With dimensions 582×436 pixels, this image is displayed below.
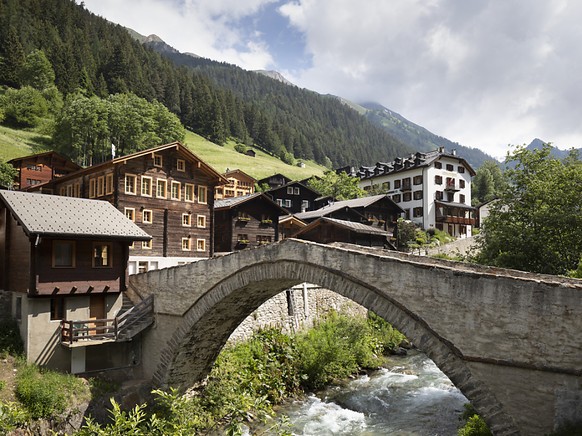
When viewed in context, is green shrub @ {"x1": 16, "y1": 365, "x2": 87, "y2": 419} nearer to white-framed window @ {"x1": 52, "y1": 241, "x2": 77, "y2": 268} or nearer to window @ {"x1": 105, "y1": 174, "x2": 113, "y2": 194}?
white-framed window @ {"x1": 52, "y1": 241, "x2": 77, "y2": 268}

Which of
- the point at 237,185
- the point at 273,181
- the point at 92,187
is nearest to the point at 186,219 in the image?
the point at 92,187

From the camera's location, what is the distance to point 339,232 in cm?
4275

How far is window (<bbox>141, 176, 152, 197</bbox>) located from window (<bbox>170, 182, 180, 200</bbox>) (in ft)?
5.26

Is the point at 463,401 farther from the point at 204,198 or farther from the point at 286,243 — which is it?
the point at 204,198

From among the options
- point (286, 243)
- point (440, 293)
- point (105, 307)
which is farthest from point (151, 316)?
point (440, 293)

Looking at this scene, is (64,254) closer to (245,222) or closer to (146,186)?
(146,186)

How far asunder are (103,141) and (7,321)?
46.2 metres

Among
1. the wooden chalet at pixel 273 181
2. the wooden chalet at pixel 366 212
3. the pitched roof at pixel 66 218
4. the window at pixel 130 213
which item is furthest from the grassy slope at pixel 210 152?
the pitched roof at pixel 66 218

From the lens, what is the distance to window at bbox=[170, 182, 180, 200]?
31.7 m

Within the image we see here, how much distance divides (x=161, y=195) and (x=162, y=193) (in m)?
0.17

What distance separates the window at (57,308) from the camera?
18859 mm

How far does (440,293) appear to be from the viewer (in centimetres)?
1078

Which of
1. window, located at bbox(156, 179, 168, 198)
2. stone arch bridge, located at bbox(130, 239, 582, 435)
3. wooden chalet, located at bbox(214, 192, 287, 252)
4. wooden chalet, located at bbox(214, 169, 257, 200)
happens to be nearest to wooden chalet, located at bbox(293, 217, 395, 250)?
wooden chalet, located at bbox(214, 192, 287, 252)

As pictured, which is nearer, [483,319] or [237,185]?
[483,319]
